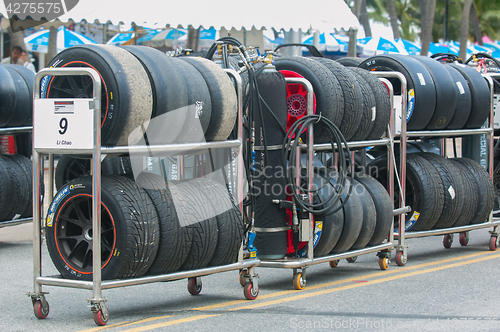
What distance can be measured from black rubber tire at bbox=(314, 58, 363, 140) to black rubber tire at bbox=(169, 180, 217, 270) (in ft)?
6.53

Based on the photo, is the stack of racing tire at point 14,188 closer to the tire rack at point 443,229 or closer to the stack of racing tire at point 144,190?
the stack of racing tire at point 144,190

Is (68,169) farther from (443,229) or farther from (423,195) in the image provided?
(443,229)

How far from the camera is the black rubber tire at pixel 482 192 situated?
29.7ft

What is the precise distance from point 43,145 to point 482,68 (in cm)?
717

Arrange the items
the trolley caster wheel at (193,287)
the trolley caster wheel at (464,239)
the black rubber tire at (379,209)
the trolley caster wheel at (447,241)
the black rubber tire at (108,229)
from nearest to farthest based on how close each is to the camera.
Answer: the black rubber tire at (108,229)
the trolley caster wheel at (193,287)
the black rubber tire at (379,209)
the trolley caster wheel at (447,241)
the trolley caster wheel at (464,239)

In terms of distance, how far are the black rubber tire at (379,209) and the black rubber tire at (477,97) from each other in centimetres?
218

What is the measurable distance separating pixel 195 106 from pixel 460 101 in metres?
4.28

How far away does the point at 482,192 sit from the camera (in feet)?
29.7

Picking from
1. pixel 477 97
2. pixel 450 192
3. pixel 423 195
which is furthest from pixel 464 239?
pixel 477 97

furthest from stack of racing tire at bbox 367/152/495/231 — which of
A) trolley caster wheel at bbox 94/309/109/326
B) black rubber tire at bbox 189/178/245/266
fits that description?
trolley caster wheel at bbox 94/309/109/326

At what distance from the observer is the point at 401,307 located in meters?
6.06

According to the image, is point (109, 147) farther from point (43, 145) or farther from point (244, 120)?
point (244, 120)

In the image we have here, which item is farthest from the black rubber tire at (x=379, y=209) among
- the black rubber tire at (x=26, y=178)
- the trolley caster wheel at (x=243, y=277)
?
the black rubber tire at (x=26, y=178)

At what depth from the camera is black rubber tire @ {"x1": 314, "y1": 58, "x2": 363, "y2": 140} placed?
7.29 meters
